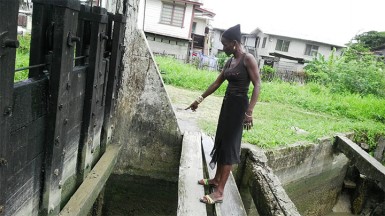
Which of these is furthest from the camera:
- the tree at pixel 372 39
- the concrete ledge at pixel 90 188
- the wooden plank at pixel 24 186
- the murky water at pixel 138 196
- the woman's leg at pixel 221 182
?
the tree at pixel 372 39

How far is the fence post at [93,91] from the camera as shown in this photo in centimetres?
348

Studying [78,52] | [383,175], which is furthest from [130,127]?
[383,175]

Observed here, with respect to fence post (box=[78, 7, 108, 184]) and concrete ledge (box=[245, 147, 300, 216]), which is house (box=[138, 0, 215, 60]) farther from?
fence post (box=[78, 7, 108, 184])

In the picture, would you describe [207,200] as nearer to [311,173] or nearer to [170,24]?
[311,173]

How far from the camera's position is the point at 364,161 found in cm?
699

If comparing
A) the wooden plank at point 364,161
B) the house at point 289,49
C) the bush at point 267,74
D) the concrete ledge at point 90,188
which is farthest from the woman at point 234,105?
the house at point 289,49

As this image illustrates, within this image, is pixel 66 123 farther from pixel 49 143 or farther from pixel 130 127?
pixel 130 127

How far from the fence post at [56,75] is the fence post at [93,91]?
669 mm

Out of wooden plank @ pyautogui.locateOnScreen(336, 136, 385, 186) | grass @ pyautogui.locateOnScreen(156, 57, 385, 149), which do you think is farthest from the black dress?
wooden plank @ pyautogui.locateOnScreen(336, 136, 385, 186)

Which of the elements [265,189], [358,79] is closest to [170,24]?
[358,79]

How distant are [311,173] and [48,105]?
20.3 feet

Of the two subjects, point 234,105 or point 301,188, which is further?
point 301,188

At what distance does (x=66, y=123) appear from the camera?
3020mm

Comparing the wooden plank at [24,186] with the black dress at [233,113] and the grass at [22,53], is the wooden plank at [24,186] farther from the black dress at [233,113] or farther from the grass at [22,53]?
the grass at [22,53]
